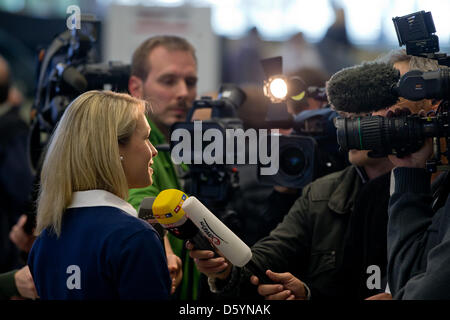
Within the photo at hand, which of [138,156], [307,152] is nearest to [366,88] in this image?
[307,152]

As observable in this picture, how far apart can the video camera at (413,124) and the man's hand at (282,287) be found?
1.38 feet

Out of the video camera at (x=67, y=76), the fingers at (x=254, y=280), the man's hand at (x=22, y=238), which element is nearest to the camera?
the fingers at (x=254, y=280)

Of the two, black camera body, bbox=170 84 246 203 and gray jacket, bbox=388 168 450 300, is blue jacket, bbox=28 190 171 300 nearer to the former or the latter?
black camera body, bbox=170 84 246 203

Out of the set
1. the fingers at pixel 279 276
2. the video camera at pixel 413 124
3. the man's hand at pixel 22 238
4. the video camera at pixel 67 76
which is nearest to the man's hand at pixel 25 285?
the man's hand at pixel 22 238

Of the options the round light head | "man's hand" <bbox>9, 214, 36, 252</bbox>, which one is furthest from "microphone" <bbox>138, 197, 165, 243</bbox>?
"man's hand" <bbox>9, 214, 36, 252</bbox>

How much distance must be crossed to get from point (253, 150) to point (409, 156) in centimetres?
47

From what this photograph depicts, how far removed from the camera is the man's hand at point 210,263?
1.60 meters

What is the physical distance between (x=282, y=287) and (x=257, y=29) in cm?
82

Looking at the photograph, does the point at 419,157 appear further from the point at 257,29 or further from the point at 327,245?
the point at 257,29

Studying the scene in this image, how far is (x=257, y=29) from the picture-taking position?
207 cm

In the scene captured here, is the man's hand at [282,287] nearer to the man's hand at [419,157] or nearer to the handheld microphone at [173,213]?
the handheld microphone at [173,213]

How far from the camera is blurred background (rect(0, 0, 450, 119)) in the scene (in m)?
1.78

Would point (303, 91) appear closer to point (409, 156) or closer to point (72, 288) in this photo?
point (409, 156)

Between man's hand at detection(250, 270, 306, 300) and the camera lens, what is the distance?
0.27 metres
